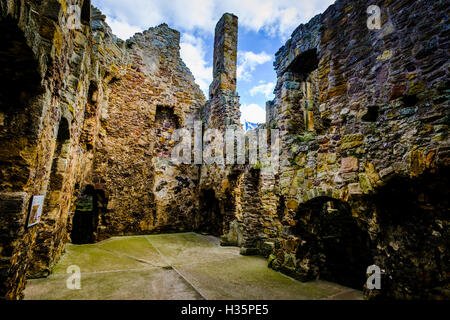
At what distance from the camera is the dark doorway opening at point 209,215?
7469mm

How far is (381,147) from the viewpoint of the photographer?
9.16 ft

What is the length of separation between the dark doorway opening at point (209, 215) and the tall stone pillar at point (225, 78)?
94.8 inches

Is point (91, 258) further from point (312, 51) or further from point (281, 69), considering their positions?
point (312, 51)

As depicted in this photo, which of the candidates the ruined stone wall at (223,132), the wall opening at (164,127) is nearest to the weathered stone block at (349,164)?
the ruined stone wall at (223,132)

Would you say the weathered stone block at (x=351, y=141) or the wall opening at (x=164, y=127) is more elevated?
the wall opening at (x=164, y=127)

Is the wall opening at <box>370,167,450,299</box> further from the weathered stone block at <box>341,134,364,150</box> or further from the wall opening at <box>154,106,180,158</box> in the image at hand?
the wall opening at <box>154,106,180,158</box>

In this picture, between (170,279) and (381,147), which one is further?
(170,279)

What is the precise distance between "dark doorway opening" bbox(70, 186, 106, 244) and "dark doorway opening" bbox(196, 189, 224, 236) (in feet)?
10.0

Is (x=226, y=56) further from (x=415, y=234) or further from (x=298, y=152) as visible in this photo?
(x=415, y=234)

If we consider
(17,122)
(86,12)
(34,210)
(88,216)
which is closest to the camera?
(17,122)

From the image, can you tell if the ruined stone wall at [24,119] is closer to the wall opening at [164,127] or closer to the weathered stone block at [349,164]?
the weathered stone block at [349,164]

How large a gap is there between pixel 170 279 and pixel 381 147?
3.42 metres

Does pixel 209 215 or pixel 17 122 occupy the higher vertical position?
pixel 17 122

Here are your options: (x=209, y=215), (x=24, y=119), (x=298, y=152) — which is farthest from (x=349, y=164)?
(x=209, y=215)
